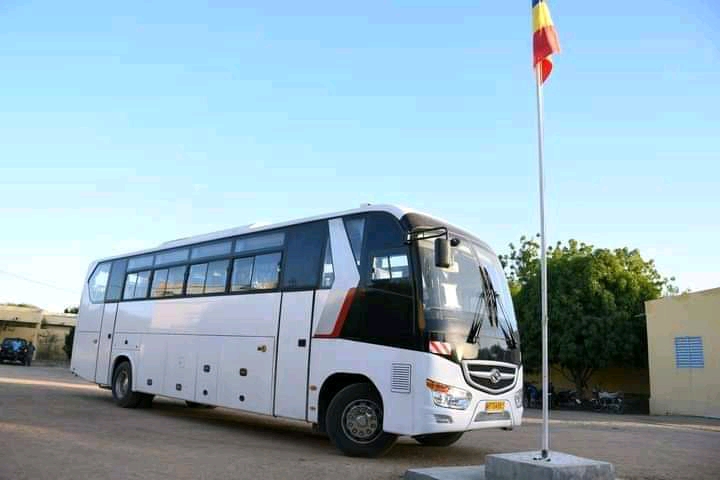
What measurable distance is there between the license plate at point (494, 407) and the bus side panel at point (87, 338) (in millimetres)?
11093

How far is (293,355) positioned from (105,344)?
7.55m

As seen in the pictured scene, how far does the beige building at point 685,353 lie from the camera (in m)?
20.9

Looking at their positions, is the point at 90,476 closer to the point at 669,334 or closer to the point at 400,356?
the point at 400,356

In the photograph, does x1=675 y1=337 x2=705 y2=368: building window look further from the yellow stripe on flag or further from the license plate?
the yellow stripe on flag

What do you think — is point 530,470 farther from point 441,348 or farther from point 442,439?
point 442,439

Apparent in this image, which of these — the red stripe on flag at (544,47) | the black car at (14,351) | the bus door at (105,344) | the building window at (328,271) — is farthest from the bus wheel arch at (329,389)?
the black car at (14,351)

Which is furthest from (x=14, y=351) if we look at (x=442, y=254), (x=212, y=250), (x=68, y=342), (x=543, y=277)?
(x=543, y=277)

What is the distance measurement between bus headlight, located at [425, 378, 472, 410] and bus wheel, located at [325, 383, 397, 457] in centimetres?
97

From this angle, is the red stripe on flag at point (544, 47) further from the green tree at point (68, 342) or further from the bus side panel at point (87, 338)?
the green tree at point (68, 342)

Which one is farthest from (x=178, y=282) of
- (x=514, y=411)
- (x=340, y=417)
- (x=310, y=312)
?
(x=514, y=411)

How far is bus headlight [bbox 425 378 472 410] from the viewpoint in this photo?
7.73 metres

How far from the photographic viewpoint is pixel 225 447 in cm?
897

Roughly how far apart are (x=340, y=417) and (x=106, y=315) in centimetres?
904

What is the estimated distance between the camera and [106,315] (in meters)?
15.3
